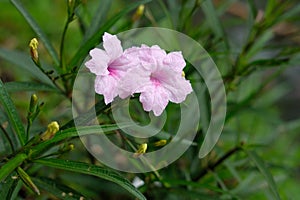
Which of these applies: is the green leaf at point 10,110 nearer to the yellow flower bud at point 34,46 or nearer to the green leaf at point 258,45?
the yellow flower bud at point 34,46

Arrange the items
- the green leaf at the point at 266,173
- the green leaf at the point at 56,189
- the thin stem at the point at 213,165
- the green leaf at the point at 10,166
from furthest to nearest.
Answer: the thin stem at the point at 213,165 → the green leaf at the point at 266,173 → the green leaf at the point at 56,189 → the green leaf at the point at 10,166

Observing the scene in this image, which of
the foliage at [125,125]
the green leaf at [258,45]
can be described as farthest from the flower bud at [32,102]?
the green leaf at [258,45]

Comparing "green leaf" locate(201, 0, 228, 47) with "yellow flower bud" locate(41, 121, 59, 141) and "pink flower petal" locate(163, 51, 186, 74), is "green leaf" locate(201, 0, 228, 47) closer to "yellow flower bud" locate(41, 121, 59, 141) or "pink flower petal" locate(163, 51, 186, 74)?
"pink flower petal" locate(163, 51, 186, 74)

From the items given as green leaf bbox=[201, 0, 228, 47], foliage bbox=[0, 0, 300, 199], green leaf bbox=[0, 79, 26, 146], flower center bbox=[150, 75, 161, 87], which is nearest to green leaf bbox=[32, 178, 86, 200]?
foliage bbox=[0, 0, 300, 199]

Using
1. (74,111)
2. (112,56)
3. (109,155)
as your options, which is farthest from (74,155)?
(112,56)

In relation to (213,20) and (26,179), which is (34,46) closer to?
(26,179)

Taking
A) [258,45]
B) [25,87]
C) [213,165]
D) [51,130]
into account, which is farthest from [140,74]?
[258,45]
